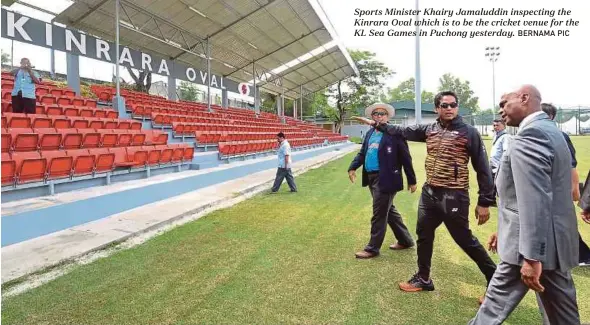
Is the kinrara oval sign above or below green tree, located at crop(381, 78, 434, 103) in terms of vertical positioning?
below

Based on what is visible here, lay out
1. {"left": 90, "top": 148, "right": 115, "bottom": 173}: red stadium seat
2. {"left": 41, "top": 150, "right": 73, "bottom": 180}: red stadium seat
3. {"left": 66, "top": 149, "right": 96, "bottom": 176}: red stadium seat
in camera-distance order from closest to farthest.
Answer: {"left": 41, "top": 150, "right": 73, "bottom": 180}: red stadium seat < {"left": 66, "top": 149, "right": 96, "bottom": 176}: red stadium seat < {"left": 90, "top": 148, "right": 115, "bottom": 173}: red stadium seat

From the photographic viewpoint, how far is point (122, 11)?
12945 millimetres

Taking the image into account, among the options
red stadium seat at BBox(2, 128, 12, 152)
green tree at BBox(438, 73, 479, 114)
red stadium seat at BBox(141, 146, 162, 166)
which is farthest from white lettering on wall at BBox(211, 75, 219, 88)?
green tree at BBox(438, 73, 479, 114)

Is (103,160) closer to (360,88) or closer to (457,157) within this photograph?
(457,157)

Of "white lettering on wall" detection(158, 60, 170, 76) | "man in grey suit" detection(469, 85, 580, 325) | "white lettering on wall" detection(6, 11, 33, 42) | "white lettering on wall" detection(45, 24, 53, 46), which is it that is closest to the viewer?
"man in grey suit" detection(469, 85, 580, 325)

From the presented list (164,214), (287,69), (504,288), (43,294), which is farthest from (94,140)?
(287,69)

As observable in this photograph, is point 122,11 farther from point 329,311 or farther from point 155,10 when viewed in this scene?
point 329,311

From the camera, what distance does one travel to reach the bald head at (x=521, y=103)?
6.64 feet

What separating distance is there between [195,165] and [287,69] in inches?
647

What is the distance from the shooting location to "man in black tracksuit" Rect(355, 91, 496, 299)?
3.09 metres

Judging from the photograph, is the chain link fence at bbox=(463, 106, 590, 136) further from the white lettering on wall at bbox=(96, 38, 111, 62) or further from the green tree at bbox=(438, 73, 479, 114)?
the green tree at bbox=(438, 73, 479, 114)

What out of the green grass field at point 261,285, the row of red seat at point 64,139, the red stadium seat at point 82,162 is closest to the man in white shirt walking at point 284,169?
the row of red seat at point 64,139

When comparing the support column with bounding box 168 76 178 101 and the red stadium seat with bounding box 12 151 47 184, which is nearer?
the red stadium seat with bounding box 12 151 47 184

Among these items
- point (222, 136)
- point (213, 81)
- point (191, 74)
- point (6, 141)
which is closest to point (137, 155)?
point (6, 141)
